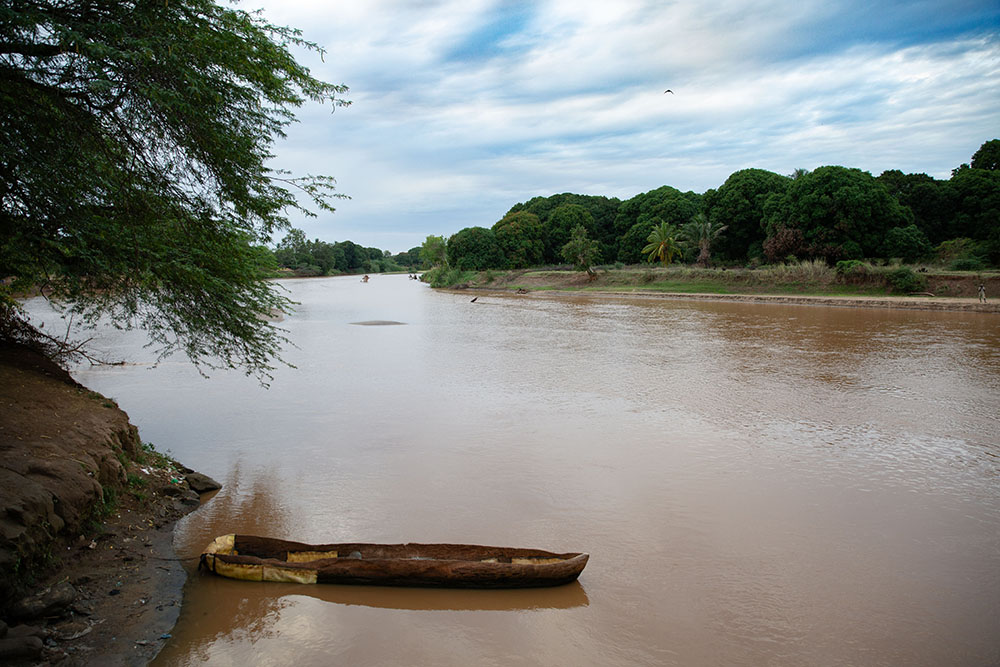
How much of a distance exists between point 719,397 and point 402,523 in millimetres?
9447

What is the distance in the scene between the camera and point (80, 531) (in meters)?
5.55

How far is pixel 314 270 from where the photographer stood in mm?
133250

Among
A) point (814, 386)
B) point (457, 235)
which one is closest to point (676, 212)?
point (457, 235)

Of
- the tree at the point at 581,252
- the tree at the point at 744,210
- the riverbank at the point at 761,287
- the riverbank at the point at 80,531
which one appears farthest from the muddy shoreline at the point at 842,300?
the riverbank at the point at 80,531

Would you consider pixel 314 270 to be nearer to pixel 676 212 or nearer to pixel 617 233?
pixel 617 233

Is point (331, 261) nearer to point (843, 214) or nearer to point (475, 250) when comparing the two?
point (475, 250)

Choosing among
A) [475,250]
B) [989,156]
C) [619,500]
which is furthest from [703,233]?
[619,500]

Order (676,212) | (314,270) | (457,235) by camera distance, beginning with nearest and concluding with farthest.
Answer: (676,212), (457,235), (314,270)

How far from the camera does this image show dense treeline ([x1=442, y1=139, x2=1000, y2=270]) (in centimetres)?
4131

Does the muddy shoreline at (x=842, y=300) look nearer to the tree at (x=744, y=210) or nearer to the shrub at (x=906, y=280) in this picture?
the shrub at (x=906, y=280)

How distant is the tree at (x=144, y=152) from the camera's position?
19.0ft

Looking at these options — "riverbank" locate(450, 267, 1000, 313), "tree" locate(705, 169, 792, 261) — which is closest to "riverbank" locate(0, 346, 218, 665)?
"riverbank" locate(450, 267, 1000, 313)

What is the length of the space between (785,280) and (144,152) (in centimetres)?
4407

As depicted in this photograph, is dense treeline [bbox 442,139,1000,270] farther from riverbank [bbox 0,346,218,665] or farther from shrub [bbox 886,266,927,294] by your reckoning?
riverbank [bbox 0,346,218,665]
